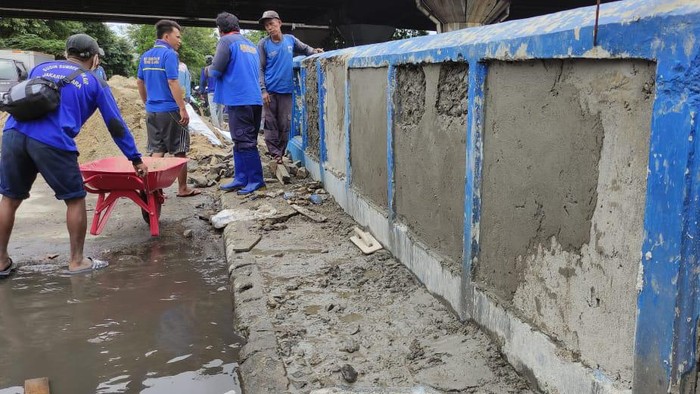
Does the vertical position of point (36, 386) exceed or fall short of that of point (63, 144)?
it falls short

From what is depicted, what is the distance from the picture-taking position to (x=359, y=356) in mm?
2986

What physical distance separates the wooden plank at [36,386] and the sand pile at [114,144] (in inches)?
283

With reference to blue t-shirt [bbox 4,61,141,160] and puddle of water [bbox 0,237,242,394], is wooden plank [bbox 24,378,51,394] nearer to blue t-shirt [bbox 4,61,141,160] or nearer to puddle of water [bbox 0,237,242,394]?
puddle of water [bbox 0,237,242,394]

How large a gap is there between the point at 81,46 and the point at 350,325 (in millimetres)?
3213

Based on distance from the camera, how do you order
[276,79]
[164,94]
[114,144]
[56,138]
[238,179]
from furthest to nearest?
[114,144], [276,79], [238,179], [164,94], [56,138]

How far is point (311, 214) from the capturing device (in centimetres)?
574

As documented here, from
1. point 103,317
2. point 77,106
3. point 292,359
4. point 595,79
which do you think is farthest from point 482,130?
point 77,106

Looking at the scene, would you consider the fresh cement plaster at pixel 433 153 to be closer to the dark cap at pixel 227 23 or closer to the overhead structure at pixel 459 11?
the dark cap at pixel 227 23

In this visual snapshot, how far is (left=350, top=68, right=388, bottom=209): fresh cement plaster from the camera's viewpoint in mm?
4531

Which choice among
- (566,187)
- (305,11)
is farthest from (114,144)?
(305,11)

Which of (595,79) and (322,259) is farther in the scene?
(322,259)

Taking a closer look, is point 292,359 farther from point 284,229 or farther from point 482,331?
point 284,229

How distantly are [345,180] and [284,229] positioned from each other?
796 mm

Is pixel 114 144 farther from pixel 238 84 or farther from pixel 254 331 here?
pixel 254 331
